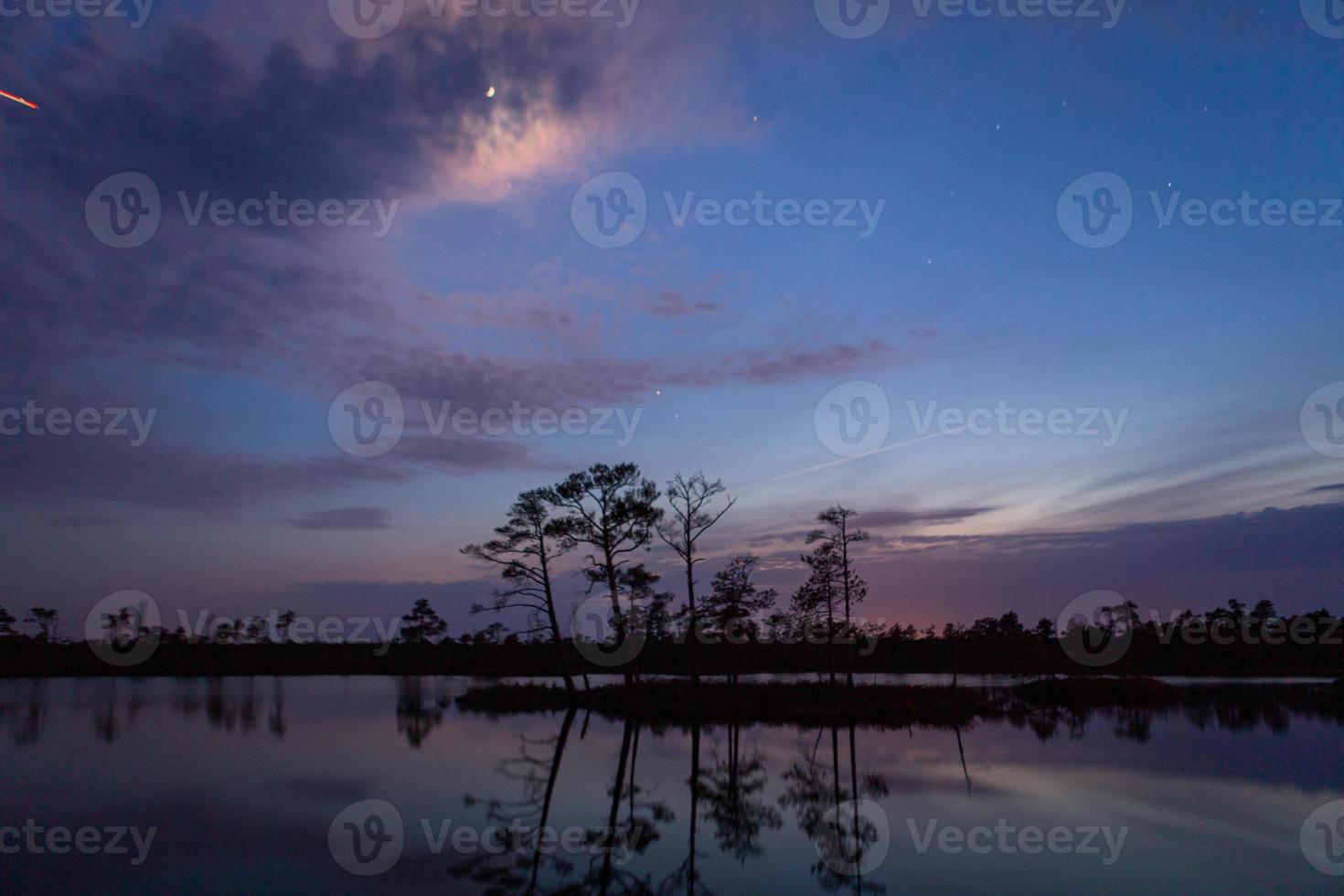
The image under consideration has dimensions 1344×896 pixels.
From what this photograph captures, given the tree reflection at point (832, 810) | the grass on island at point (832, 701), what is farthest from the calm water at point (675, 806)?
the grass on island at point (832, 701)

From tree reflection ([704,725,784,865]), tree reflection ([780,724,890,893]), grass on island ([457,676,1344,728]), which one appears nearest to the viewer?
tree reflection ([780,724,890,893])

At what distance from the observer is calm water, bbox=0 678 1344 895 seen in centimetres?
1198

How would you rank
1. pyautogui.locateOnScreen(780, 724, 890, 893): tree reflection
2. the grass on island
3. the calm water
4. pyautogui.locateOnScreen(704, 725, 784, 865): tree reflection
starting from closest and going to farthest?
pyautogui.locateOnScreen(780, 724, 890, 893): tree reflection, the calm water, pyautogui.locateOnScreen(704, 725, 784, 865): tree reflection, the grass on island

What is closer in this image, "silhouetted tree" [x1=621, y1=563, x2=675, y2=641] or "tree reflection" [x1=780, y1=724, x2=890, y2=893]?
"tree reflection" [x1=780, y1=724, x2=890, y2=893]

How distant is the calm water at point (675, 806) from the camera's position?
472 inches

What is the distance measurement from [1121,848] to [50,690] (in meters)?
74.2

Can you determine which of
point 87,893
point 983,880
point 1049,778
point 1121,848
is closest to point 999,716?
point 1049,778

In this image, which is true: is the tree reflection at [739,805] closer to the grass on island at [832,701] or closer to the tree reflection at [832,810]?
the tree reflection at [832,810]

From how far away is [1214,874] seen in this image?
12406 mm

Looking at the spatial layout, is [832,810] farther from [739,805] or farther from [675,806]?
[675,806]

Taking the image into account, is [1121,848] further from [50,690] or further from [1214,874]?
[50,690]

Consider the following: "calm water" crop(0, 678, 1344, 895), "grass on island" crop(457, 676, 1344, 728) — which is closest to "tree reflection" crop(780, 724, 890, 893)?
"calm water" crop(0, 678, 1344, 895)

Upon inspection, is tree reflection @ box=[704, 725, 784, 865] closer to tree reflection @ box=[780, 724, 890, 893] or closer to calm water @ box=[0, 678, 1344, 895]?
calm water @ box=[0, 678, 1344, 895]

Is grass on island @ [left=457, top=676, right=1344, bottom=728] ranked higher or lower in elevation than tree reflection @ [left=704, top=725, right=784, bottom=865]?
lower
